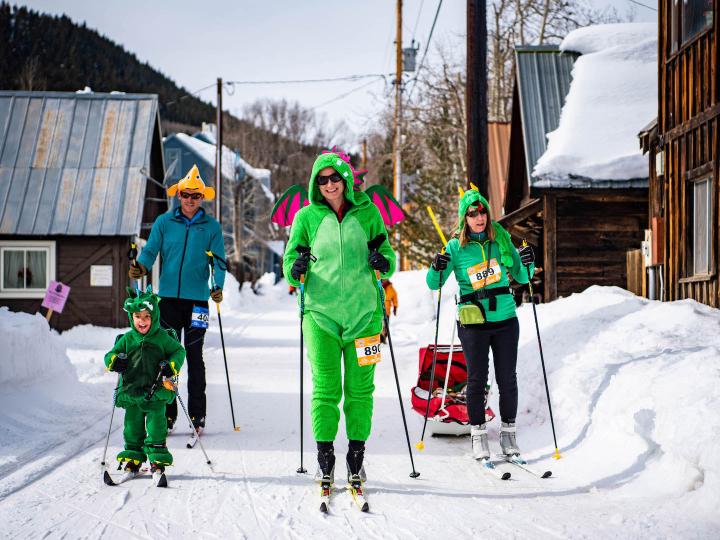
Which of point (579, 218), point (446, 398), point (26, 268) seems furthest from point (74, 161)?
point (446, 398)

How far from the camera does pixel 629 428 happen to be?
17.6ft

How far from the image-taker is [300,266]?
4.60 meters

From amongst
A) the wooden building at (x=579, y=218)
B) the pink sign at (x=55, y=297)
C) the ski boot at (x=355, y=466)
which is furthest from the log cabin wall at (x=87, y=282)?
the ski boot at (x=355, y=466)

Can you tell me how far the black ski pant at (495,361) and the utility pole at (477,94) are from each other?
5.79 meters

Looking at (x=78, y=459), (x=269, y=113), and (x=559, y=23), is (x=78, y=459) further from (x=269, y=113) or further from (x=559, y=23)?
(x=269, y=113)

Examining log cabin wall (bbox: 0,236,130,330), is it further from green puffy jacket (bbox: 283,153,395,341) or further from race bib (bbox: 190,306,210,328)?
green puffy jacket (bbox: 283,153,395,341)

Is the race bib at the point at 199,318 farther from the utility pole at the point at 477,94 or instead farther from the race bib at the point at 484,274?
the utility pole at the point at 477,94

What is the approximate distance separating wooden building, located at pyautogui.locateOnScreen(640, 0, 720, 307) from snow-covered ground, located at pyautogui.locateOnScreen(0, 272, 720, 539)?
2.01 m

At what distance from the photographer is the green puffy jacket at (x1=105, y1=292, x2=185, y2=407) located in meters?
4.98

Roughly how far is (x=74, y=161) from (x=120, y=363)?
1647 cm

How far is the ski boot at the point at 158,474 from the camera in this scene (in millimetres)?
4785

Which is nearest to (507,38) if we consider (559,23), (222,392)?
(559,23)

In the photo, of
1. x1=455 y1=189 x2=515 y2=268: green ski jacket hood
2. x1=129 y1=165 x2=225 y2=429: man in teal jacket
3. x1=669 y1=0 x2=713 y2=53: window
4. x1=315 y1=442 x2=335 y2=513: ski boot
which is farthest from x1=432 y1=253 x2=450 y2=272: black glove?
x1=669 y1=0 x2=713 y2=53: window

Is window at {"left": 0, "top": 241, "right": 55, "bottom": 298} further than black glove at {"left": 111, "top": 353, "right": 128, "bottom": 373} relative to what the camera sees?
Yes
